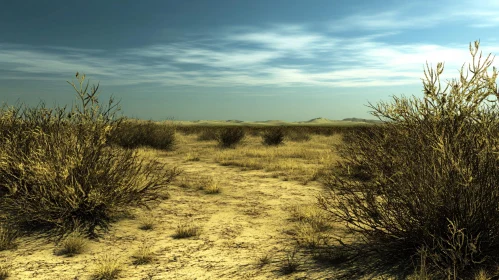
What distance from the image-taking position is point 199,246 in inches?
205

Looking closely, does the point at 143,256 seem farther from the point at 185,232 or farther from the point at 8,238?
the point at 8,238

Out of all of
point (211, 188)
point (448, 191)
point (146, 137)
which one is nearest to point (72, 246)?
point (211, 188)

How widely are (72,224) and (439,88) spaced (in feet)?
17.8

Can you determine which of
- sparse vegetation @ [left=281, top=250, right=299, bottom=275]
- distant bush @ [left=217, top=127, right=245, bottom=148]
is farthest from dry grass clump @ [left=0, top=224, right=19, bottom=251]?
distant bush @ [left=217, top=127, right=245, bottom=148]

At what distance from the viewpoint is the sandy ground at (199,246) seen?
431 centimetres

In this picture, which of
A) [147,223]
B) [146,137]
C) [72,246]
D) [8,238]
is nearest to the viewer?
[72,246]

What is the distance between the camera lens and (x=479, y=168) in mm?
3631

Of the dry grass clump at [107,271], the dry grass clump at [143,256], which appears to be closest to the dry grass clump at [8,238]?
the dry grass clump at [107,271]

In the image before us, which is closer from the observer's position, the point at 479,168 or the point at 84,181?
the point at 479,168

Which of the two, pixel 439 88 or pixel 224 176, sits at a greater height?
pixel 439 88

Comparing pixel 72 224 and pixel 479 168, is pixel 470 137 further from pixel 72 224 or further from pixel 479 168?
pixel 72 224

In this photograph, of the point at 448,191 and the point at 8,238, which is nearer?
the point at 448,191

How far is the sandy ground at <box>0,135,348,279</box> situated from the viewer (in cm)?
431

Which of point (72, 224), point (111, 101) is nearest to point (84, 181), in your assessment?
point (72, 224)
